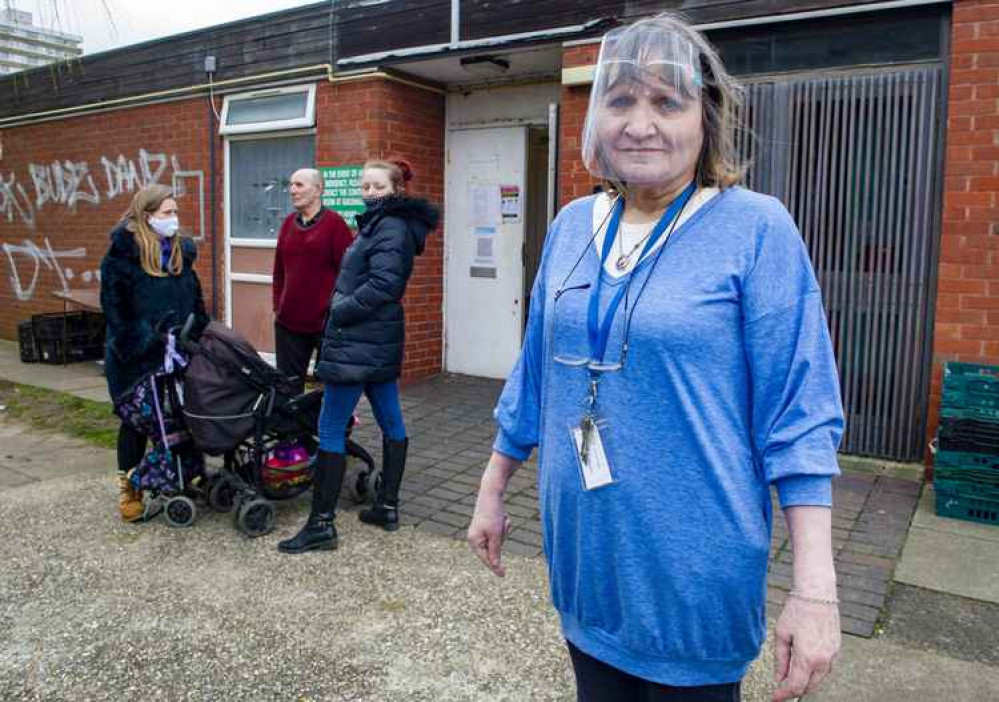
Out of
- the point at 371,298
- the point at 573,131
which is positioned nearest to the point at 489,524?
the point at 371,298

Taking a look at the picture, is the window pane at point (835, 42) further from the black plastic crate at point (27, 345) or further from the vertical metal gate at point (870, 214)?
the black plastic crate at point (27, 345)

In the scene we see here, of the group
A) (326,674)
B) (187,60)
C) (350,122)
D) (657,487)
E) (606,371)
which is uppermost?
(187,60)

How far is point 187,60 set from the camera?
9688 millimetres

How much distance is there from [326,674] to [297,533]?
1476mm

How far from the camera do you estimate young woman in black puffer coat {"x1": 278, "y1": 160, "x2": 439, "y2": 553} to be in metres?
4.36

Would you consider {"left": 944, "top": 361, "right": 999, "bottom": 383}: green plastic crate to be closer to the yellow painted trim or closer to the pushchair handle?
the yellow painted trim

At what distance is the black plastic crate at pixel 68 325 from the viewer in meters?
10.4

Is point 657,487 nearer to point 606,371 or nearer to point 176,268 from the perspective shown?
point 606,371

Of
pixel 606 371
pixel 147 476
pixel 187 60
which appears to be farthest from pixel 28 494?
pixel 187 60

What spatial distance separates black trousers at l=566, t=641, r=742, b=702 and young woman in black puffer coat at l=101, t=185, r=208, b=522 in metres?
3.59

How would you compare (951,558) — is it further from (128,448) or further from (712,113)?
(128,448)

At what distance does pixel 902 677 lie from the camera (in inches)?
126

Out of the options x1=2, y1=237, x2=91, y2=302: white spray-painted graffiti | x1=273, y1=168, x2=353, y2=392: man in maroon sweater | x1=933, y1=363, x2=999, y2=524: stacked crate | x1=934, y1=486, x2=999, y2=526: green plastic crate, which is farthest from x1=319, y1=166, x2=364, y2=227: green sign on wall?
x1=934, y1=486, x2=999, y2=526: green plastic crate

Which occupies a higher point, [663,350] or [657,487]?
[663,350]
